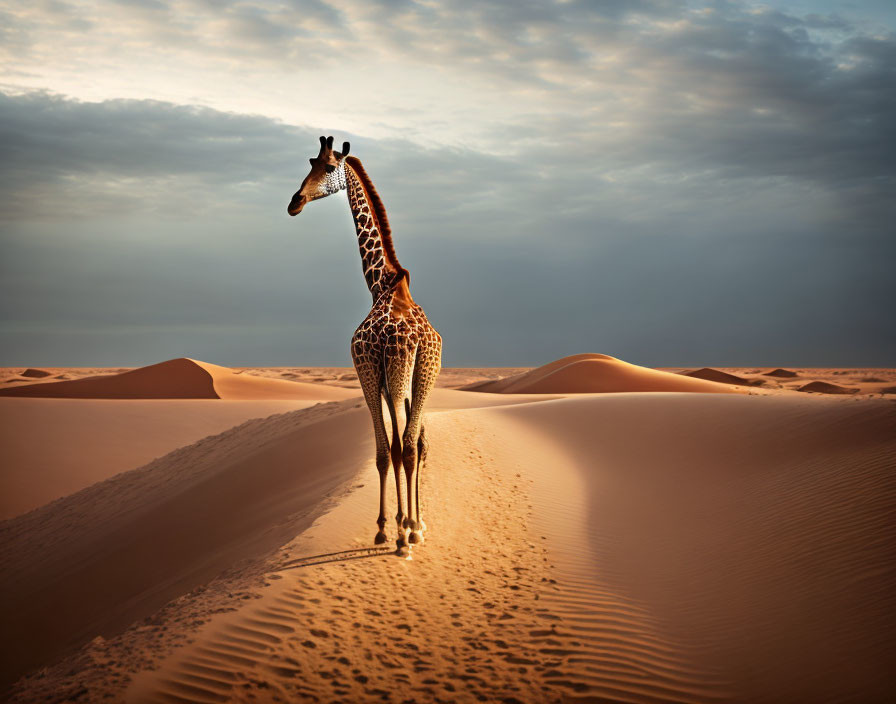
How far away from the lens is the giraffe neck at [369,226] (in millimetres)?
8898

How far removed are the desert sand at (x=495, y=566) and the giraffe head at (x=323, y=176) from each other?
4.46 metres

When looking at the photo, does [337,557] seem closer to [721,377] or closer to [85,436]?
[85,436]

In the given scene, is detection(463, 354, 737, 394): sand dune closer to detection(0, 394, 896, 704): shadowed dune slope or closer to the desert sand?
the desert sand

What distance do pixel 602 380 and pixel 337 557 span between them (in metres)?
30.5

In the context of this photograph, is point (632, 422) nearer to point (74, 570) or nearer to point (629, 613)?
point (629, 613)

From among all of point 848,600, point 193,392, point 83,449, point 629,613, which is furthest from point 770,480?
point 193,392

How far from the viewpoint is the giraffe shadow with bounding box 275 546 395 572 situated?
801cm

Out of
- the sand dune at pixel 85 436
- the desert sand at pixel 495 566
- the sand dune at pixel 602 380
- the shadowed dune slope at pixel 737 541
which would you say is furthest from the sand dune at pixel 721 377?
the sand dune at pixel 85 436

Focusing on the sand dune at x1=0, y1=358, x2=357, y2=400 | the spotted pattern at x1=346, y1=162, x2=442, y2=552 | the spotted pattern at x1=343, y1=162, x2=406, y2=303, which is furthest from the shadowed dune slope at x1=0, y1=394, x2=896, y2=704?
the sand dune at x1=0, y1=358, x2=357, y2=400

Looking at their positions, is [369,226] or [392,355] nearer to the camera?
[392,355]

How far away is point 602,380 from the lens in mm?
37094

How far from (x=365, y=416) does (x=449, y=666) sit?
39.5ft

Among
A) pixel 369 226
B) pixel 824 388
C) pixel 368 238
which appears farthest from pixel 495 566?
pixel 824 388

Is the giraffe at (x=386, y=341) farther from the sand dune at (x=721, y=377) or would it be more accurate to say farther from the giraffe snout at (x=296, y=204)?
the sand dune at (x=721, y=377)
